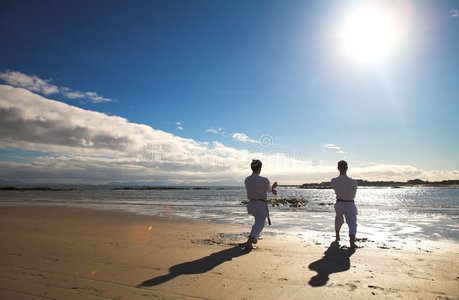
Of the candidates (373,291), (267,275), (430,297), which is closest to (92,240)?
(267,275)

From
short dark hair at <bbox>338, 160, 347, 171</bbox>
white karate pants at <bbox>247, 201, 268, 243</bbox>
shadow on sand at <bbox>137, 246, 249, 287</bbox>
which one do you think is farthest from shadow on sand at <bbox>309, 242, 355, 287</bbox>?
short dark hair at <bbox>338, 160, 347, 171</bbox>

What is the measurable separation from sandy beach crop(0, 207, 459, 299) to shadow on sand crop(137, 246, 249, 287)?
0.7 inches

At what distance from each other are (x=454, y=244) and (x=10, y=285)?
37.0 feet

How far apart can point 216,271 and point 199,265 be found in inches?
21.7

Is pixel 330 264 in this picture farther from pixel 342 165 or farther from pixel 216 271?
pixel 342 165

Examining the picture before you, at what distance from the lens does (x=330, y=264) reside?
5.65m

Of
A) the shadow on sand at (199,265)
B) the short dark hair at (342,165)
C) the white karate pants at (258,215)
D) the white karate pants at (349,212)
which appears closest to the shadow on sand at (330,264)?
the white karate pants at (349,212)

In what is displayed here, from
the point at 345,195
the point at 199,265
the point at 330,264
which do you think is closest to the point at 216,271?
the point at 199,265

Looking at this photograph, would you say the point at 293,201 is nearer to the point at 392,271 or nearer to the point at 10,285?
the point at 392,271

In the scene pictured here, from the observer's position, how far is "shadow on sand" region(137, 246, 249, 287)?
178 inches

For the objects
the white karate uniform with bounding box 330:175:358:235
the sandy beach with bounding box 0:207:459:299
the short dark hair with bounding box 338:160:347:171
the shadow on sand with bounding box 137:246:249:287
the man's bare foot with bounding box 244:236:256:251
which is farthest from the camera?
the short dark hair with bounding box 338:160:347:171

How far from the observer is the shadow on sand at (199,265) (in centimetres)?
452

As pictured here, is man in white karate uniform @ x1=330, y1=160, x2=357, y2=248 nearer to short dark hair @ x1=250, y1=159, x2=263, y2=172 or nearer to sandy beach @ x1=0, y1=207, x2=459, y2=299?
sandy beach @ x1=0, y1=207, x2=459, y2=299

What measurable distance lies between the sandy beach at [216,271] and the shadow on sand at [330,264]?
0.02 metres
